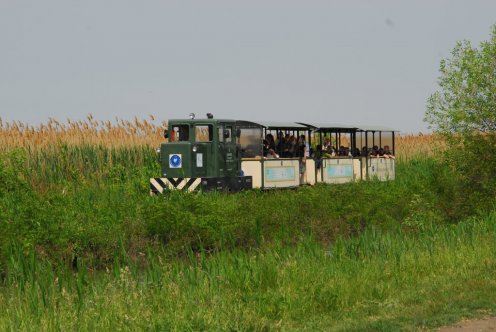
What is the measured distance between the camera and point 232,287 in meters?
12.0

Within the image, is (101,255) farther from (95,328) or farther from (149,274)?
(95,328)

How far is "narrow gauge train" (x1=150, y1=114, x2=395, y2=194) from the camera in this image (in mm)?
28141

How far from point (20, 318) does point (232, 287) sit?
2991 millimetres

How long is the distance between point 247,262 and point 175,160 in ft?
49.3

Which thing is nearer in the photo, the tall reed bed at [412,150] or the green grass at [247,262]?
the green grass at [247,262]

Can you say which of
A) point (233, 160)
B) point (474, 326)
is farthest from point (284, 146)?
point (474, 326)

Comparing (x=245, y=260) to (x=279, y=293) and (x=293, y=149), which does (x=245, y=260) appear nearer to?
(x=279, y=293)

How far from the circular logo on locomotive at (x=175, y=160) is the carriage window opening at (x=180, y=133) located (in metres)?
0.52

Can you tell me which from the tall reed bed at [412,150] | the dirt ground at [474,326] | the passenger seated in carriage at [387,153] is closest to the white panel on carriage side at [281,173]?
the passenger seated in carriage at [387,153]

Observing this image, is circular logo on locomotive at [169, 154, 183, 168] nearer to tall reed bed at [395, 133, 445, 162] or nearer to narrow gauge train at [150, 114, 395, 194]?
narrow gauge train at [150, 114, 395, 194]

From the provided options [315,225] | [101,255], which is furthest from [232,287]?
[315,225]

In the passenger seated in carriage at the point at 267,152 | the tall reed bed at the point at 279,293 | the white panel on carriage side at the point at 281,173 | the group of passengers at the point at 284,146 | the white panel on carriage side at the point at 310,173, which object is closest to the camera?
the tall reed bed at the point at 279,293

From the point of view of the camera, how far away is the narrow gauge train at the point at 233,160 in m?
28.1

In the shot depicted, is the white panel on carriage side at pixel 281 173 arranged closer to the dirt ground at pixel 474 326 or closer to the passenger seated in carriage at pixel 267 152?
the passenger seated in carriage at pixel 267 152
